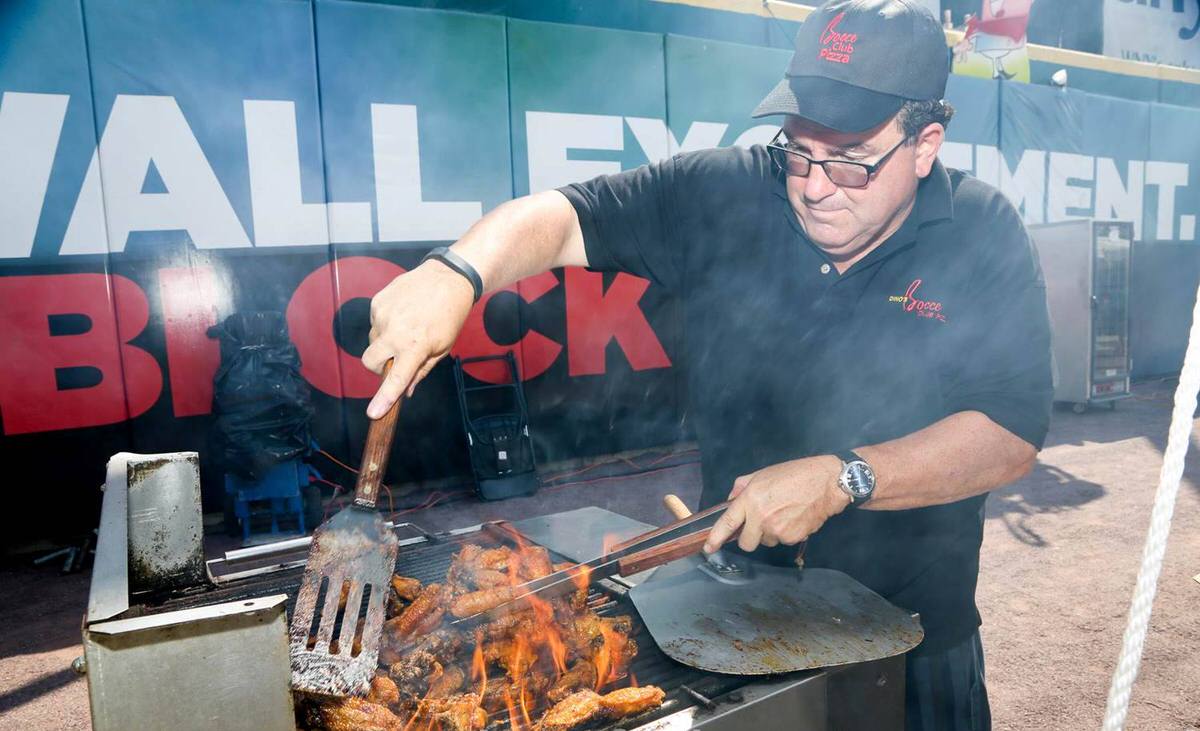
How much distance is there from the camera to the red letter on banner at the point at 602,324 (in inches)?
294

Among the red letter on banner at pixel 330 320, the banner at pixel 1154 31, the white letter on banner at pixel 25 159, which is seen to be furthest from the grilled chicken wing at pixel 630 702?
the banner at pixel 1154 31

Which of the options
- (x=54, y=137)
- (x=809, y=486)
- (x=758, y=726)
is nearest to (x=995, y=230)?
(x=809, y=486)

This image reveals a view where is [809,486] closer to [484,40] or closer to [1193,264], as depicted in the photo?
[484,40]

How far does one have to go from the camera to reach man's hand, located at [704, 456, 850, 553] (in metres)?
1.68

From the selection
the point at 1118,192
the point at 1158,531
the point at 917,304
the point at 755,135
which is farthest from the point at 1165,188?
the point at 1158,531

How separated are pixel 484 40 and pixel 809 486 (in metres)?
6.08

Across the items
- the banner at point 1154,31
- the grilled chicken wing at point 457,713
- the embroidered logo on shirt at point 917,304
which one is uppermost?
the banner at point 1154,31

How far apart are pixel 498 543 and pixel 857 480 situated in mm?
1188

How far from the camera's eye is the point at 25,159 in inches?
208

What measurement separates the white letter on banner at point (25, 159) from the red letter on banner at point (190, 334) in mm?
882

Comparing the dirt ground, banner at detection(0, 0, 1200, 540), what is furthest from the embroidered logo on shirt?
banner at detection(0, 0, 1200, 540)

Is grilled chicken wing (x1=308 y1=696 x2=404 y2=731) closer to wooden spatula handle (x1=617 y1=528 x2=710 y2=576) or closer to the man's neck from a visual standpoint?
wooden spatula handle (x1=617 y1=528 x2=710 y2=576)

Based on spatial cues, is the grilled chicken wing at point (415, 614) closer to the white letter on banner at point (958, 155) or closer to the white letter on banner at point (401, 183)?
the white letter on banner at point (401, 183)

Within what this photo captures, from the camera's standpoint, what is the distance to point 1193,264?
39.9 ft
